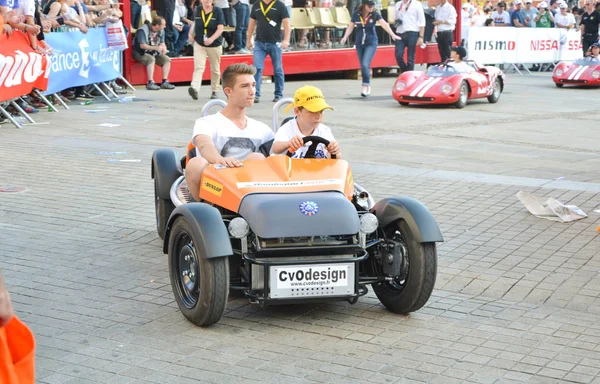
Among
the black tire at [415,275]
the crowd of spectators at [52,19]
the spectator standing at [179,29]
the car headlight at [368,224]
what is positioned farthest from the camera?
the spectator standing at [179,29]

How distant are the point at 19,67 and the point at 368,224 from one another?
8.89 meters

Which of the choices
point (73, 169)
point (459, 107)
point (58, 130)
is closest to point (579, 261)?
point (73, 169)

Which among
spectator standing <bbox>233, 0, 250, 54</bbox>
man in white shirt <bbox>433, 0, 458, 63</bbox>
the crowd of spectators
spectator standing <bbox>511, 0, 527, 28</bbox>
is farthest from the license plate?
spectator standing <bbox>511, 0, 527, 28</bbox>

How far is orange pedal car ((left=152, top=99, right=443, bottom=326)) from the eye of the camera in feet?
16.1

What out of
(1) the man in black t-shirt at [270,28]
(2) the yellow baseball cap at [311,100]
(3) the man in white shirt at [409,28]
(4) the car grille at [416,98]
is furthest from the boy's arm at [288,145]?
(3) the man in white shirt at [409,28]

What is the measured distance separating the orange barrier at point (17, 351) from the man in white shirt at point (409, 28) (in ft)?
56.9

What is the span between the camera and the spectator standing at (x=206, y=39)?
1638 cm

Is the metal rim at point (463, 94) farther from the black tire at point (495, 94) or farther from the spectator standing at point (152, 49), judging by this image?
the spectator standing at point (152, 49)

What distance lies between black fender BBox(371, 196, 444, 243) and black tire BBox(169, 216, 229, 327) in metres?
1.03

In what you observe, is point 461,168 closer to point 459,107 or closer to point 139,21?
point 459,107

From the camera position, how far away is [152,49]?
18.4m

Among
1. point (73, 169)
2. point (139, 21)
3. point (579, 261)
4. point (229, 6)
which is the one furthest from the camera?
point (229, 6)

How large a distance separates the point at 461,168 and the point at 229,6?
11617mm

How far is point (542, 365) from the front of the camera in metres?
4.54
